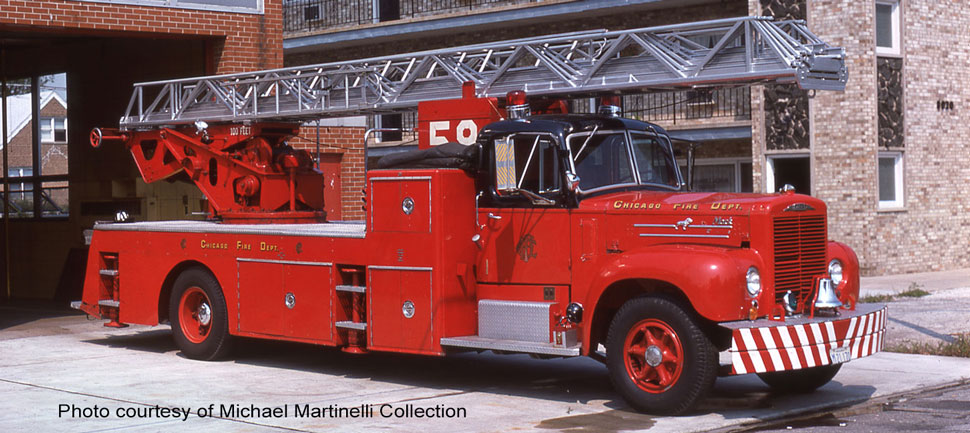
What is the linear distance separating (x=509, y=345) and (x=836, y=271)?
9.36 feet

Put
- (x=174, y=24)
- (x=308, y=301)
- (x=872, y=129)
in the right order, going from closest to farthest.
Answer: (x=308, y=301), (x=174, y=24), (x=872, y=129)

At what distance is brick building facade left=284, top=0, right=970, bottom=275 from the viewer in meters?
23.7

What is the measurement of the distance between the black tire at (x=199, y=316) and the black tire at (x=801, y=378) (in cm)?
582

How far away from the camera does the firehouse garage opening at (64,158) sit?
1984cm

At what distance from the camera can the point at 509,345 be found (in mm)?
10656

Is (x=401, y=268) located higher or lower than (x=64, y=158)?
lower

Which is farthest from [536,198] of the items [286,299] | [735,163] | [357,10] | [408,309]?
[357,10]

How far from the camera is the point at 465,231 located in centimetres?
1120

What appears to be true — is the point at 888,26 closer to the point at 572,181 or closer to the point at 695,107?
the point at 695,107

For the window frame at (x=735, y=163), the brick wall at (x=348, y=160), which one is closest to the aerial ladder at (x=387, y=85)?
the brick wall at (x=348, y=160)

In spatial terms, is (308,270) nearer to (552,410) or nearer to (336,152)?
(552,410)

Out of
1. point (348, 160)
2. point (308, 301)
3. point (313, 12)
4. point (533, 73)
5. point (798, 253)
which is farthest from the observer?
point (313, 12)

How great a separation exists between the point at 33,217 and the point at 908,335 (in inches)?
592

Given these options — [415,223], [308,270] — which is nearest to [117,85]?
[308,270]
